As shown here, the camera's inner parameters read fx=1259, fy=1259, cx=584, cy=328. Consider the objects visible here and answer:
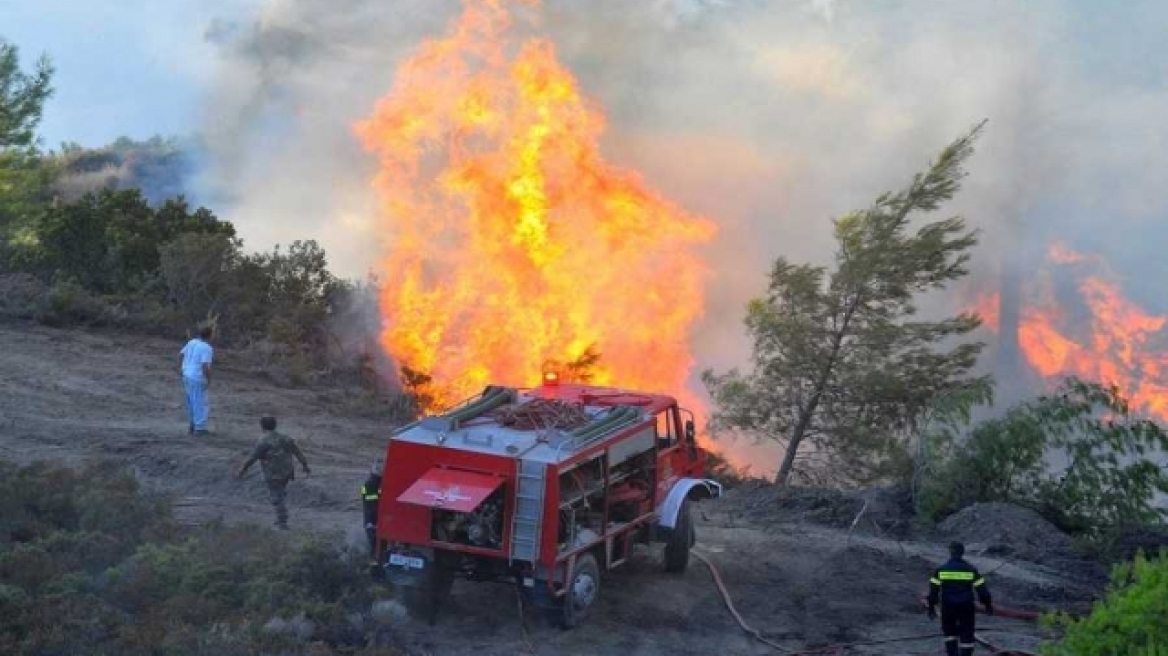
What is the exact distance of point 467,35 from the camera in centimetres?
2664

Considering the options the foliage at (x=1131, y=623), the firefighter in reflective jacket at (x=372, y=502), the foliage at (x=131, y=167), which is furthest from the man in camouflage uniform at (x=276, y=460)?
the foliage at (x=131, y=167)

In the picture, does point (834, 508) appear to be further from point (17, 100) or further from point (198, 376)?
point (17, 100)

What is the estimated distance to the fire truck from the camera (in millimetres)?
11344

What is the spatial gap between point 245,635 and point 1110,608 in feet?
21.1

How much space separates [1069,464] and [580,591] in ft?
29.6

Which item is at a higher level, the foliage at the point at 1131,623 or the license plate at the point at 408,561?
the foliage at the point at 1131,623

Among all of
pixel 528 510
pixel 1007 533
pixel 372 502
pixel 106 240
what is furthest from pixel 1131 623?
pixel 106 240

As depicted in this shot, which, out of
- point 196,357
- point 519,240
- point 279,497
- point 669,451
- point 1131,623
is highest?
point 519,240

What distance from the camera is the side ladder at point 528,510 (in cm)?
1130

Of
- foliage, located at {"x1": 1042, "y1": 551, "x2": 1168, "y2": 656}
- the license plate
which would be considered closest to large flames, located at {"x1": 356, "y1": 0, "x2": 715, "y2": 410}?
the license plate

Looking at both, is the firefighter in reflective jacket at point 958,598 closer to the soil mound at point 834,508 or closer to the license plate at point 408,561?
the license plate at point 408,561

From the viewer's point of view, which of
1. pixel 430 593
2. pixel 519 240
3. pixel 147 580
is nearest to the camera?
pixel 147 580

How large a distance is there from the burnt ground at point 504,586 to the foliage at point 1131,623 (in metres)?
4.59

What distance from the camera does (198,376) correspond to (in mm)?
17141
